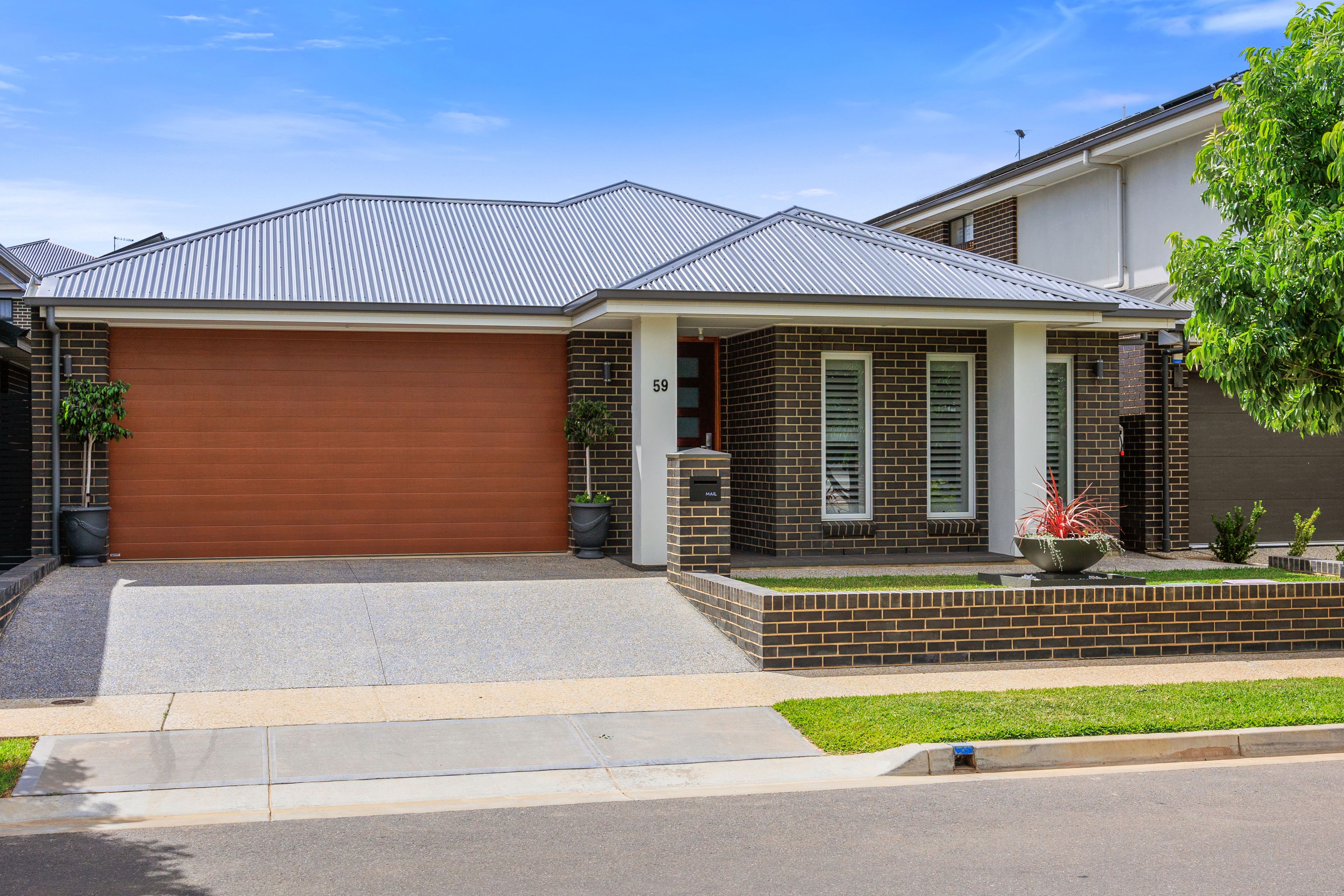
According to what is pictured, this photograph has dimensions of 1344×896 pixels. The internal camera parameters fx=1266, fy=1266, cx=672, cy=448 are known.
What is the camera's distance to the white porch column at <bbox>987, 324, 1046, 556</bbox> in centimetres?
1564

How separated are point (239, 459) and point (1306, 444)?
50.4ft

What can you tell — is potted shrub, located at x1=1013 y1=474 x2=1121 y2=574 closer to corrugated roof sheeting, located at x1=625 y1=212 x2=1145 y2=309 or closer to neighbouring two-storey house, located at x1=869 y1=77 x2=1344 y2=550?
corrugated roof sheeting, located at x1=625 y1=212 x2=1145 y2=309

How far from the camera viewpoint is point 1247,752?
807 centimetres

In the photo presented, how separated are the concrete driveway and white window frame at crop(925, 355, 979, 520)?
4.86 meters

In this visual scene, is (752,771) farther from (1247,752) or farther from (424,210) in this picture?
(424,210)

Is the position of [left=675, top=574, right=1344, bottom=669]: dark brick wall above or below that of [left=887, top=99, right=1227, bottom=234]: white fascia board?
below

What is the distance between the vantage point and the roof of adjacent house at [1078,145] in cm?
1875

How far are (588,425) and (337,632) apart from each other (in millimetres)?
5289

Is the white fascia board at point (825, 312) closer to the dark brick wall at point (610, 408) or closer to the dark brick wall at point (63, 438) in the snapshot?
the dark brick wall at point (610, 408)

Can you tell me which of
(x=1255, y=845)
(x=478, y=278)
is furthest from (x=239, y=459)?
(x=1255, y=845)

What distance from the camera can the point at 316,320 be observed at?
579 inches

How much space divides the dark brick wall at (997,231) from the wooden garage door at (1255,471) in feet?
22.8

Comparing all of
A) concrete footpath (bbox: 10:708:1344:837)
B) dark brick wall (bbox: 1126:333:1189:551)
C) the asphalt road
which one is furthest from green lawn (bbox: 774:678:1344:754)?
dark brick wall (bbox: 1126:333:1189:551)

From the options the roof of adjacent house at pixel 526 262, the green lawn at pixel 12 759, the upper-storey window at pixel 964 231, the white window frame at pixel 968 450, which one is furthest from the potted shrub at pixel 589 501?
the upper-storey window at pixel 964 231
